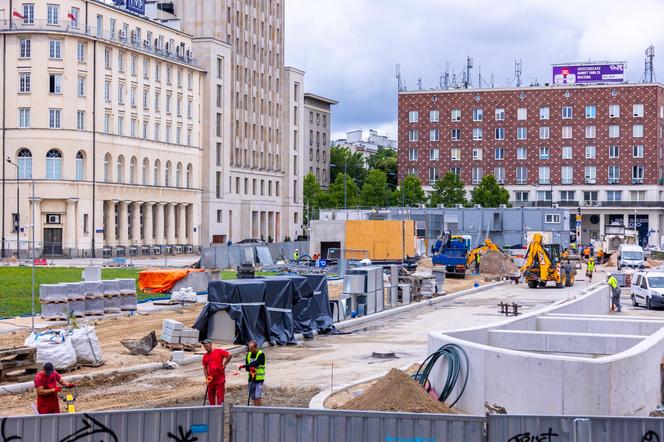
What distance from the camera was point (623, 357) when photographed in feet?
56.6

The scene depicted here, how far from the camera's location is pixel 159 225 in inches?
3718

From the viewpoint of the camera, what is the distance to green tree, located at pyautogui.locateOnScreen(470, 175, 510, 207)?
385 ft

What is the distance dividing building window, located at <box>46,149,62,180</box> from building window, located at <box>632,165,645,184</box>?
6910 centimetres

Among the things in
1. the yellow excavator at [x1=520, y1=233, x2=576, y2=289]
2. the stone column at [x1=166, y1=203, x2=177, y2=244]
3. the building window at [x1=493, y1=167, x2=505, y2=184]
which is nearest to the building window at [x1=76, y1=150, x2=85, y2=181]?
the stone column at [x1=166, y1=203, x2=177, y2=244]

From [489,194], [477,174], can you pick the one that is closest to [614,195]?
[489,194]

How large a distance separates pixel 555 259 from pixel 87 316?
28283 millimetres

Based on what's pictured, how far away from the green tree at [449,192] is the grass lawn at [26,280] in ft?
193

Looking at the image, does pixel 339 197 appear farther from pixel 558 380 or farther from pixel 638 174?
pixel 558 380

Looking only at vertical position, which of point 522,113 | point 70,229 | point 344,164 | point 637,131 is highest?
point 522,113

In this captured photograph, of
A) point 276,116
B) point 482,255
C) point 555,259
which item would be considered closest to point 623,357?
point 555,259

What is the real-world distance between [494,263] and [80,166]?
35.5 meters

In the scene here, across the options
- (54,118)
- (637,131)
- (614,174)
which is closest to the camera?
(54,118)

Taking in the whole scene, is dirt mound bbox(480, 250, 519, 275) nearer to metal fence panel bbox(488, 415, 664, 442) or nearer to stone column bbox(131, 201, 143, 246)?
stone column bbox(131, 201, 143, 246)

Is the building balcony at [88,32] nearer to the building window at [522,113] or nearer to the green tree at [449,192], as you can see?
the green tree at [449,192]
